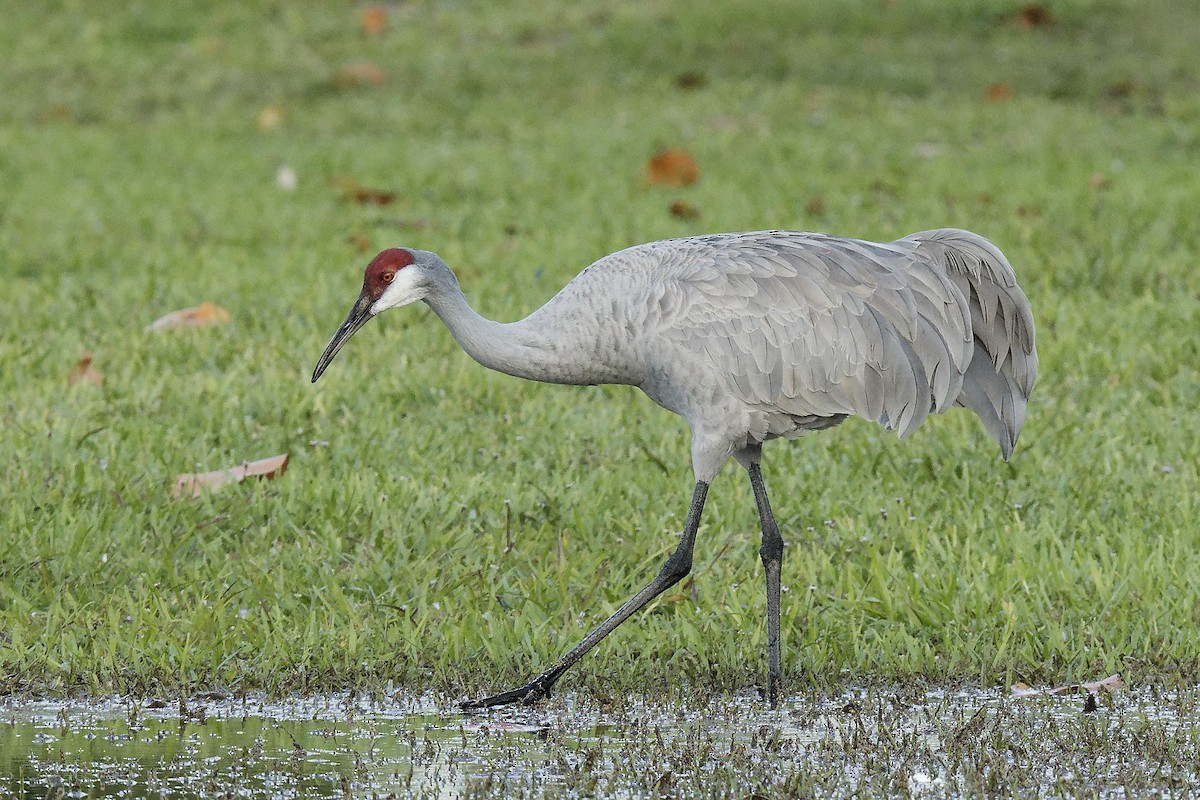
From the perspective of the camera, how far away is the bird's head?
469cm

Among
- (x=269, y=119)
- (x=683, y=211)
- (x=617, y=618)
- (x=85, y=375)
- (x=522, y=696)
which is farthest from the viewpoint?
(x=269, y=119)

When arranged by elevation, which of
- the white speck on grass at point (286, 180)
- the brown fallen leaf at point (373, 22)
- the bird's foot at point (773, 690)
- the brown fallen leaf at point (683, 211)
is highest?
the brown fallen leaf at point (373, 22)

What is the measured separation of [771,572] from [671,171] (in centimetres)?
609

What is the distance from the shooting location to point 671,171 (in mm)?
10492

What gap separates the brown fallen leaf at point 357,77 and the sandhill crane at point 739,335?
9.45 meters

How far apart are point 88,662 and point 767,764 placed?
1857 mm

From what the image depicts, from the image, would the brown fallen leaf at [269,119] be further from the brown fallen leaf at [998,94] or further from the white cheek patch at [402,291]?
the white cheek patch at [402,291]

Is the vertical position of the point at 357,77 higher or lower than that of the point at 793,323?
higher

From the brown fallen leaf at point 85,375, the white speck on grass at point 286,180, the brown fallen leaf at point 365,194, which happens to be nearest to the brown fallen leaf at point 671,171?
the brown fallen leaf at point 365,194

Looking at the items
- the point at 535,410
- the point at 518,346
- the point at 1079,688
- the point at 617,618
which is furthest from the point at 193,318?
the point at 1079,688

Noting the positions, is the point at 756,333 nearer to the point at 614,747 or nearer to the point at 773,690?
the point at 773,690

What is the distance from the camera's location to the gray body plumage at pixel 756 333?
15.1 ft

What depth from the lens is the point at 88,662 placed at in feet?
14.5

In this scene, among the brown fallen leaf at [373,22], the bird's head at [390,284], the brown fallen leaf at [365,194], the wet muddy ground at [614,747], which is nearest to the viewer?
the wet muddy ground at [614,747]
